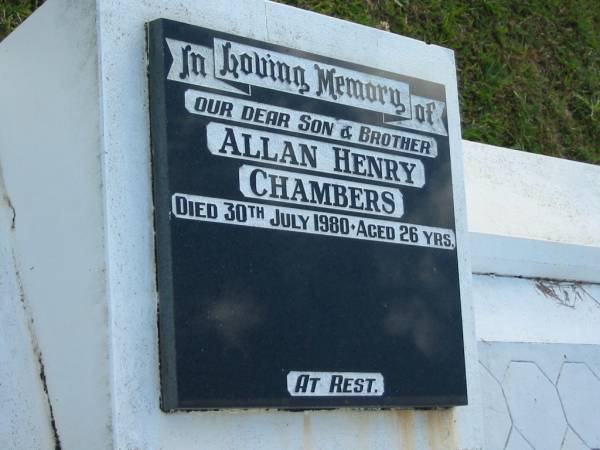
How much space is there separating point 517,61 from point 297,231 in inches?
115

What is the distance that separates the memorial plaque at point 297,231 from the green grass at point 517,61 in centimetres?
169

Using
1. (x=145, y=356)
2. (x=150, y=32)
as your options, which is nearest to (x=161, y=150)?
(x=150, y=32)

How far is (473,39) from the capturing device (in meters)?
5.48

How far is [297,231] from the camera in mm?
2979

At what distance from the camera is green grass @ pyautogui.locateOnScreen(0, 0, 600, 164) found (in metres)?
5.18

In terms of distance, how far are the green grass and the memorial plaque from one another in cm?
169

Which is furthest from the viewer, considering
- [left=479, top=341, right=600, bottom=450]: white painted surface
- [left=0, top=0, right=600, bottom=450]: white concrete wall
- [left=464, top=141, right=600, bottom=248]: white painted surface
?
[left=464, top=141, right=600, bottom=248]: white painted surface

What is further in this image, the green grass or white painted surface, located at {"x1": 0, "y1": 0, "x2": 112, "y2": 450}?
the green grass

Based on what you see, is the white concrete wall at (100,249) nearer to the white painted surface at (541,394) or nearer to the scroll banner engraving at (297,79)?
the scroll banner engraving at (297,79)

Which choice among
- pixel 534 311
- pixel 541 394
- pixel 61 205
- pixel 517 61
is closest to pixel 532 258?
pixel 534 311

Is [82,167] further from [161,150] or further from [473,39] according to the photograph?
[473,39]

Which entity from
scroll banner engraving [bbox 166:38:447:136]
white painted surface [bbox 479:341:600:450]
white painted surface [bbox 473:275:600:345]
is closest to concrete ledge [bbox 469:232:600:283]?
white painted surface [bbox 473:275:600:345]

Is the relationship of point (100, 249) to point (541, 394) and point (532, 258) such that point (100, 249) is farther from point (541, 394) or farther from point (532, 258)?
point (532, 258)

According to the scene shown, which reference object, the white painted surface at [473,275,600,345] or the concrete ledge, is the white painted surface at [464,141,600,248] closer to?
the concrete ledge
